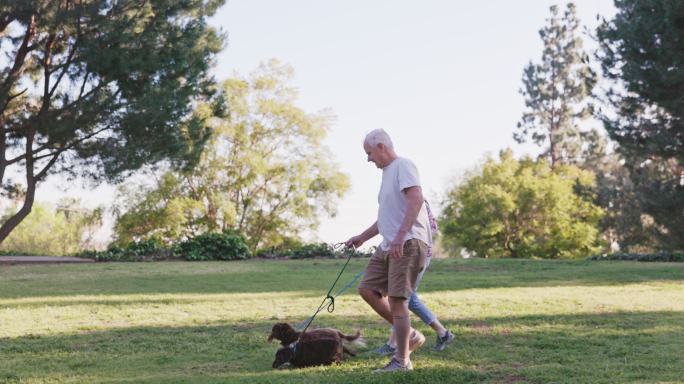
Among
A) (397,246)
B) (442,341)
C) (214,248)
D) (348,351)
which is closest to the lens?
(397,246)

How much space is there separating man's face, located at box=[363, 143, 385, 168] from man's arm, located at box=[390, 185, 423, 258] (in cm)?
38

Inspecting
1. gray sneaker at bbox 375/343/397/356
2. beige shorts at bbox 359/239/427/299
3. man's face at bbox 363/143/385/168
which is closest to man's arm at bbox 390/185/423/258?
beige shorts at bbox 359/239/427/299

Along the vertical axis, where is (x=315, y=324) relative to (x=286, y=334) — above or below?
below

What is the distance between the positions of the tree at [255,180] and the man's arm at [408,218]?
27750mm

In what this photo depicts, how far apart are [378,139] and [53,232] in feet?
165

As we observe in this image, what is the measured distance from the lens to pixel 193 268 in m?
17.3

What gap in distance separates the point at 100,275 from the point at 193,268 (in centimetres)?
243

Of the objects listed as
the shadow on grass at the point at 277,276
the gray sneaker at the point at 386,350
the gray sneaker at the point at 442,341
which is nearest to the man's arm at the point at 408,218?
the gray sneaker at the point at 386,350

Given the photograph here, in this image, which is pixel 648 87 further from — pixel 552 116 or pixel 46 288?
pixel 552 116

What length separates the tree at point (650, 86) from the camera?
17.8 meters

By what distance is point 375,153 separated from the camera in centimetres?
554

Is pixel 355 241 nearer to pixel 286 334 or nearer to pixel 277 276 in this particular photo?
pixel 286 334

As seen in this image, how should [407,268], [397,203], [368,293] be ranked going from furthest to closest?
[368,293] → [397,203] → [407,268]

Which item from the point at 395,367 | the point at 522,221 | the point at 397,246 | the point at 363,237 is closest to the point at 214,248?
the point at 363,237
